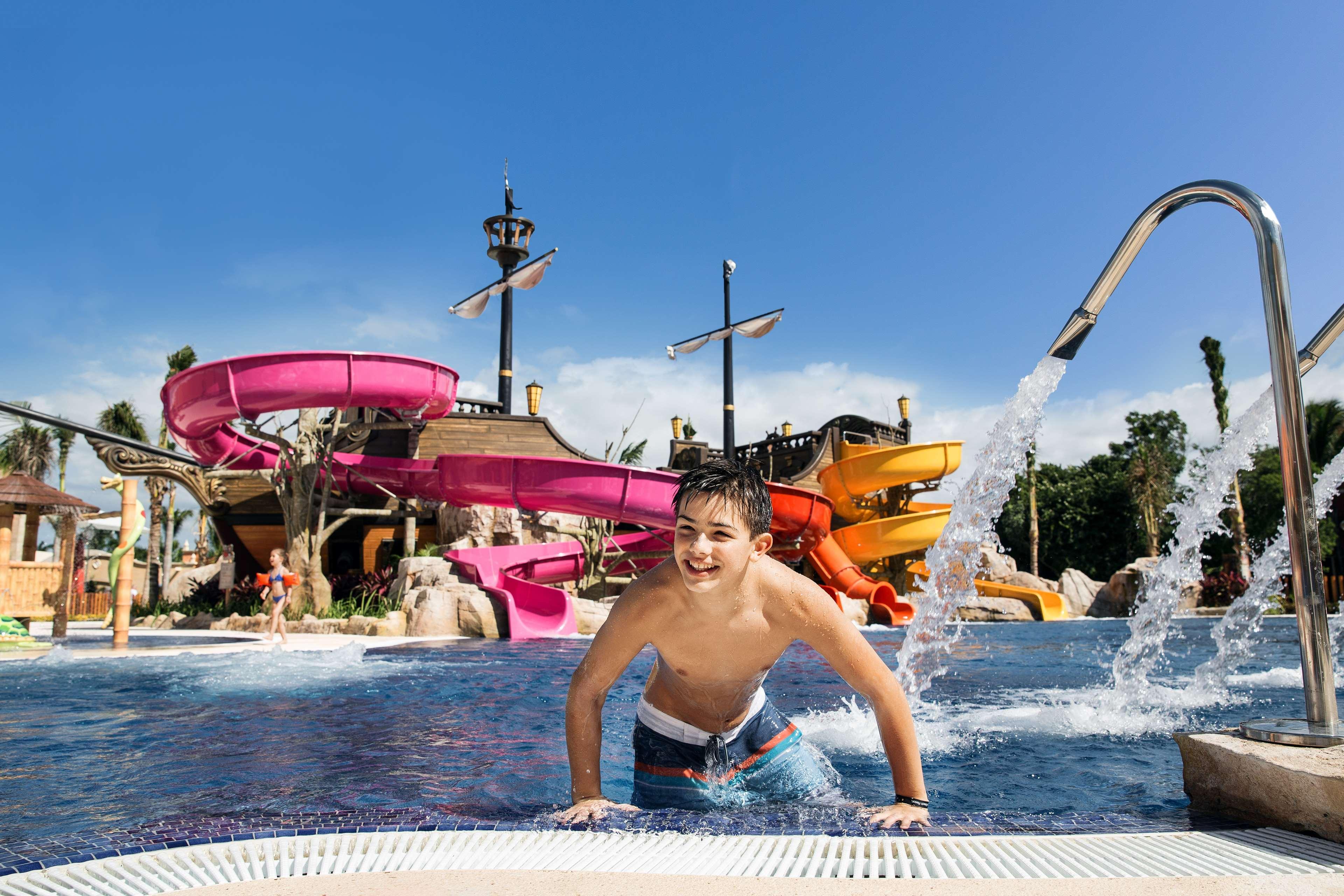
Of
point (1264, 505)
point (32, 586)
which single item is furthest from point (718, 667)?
point (1264, 505)

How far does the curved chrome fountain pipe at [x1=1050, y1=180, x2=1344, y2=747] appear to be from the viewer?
2361 mm

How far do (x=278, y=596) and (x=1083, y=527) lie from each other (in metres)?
31.6

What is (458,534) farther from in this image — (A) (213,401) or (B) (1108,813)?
(B) (1108,813)

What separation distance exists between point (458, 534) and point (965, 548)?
12.4m

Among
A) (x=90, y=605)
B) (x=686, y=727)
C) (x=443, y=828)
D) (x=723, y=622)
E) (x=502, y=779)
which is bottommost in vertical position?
(x=90, y=605)

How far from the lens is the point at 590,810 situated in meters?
2.31

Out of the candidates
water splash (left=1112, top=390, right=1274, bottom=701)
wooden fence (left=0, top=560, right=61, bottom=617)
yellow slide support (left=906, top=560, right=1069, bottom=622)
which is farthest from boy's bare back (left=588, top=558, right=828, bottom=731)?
yellow slide support (left=906, top=560, right=1069, bottom=622)

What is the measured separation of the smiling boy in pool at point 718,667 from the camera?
226 cm

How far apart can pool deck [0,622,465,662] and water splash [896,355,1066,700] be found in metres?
6.33

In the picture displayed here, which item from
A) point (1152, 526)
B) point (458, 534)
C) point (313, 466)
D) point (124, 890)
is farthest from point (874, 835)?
point (1152, 526)

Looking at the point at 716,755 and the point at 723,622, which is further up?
the point at 723,622

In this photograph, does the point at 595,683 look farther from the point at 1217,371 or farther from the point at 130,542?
the point at 1217,371

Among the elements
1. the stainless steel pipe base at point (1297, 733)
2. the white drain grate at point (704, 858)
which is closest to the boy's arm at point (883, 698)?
the white drain grate at point (704, 858)

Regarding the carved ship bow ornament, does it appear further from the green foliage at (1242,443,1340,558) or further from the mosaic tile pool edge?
the green foliage at (1242,443,1340,558)
